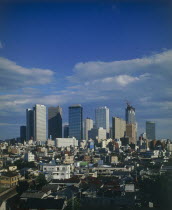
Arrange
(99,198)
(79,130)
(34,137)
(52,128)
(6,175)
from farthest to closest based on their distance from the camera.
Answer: (52,128) < (79,130) < (34,137) < (6,175) < (99,198)

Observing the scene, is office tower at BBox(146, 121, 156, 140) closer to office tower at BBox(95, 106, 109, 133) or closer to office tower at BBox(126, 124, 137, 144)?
office tower at BBox(126, 124, 137, 144)

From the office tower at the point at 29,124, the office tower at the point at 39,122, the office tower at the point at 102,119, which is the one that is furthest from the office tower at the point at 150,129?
the office tower at the point at 29,124

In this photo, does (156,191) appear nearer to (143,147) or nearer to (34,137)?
(143,147)

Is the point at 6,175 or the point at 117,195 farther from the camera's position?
the point at 6,175

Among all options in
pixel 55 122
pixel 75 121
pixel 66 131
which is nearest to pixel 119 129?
pixel 75 121

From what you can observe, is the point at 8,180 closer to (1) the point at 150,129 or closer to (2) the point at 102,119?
(1) the point at 150,129

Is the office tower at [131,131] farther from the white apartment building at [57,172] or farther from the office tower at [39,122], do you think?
the white apartment building at [57,172]

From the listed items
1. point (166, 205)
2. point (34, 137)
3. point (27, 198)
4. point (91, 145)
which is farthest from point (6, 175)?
point (34, 137)
